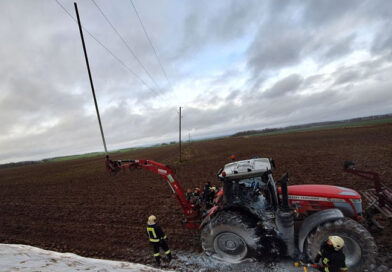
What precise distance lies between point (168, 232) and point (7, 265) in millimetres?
3494

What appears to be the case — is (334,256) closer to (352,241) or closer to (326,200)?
(352,241)

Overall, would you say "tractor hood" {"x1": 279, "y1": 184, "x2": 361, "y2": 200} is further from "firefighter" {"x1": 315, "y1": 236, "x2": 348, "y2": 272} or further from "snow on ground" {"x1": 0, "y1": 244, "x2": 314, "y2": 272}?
"snow on ground" {"x1": 0, "y1": 244, "x2": 314, "y2": 272}

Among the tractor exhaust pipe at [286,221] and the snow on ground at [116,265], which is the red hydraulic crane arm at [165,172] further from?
the tractor exhaust pipe at [286,221]

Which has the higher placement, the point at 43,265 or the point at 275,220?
the point at 275,220

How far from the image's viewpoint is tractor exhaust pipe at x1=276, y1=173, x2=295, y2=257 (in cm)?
312

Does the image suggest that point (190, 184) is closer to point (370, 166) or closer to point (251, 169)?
point (251, 169)

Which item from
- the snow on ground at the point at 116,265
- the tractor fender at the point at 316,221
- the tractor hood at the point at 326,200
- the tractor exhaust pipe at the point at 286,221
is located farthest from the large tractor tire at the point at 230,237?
the tractor hood at the point at 326,200

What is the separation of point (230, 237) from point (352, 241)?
2.07 meters

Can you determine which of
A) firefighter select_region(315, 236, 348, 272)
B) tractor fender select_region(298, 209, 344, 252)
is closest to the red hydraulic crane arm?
tractor fender select_region(298, 209, 344, 252)

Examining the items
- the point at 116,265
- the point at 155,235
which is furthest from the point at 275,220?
the point at 116,265

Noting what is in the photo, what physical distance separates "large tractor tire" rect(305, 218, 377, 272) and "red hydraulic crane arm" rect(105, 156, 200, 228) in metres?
2.55

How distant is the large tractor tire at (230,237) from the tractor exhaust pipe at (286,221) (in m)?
0.49

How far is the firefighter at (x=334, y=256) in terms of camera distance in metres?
2.47

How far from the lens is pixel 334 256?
250 cm
